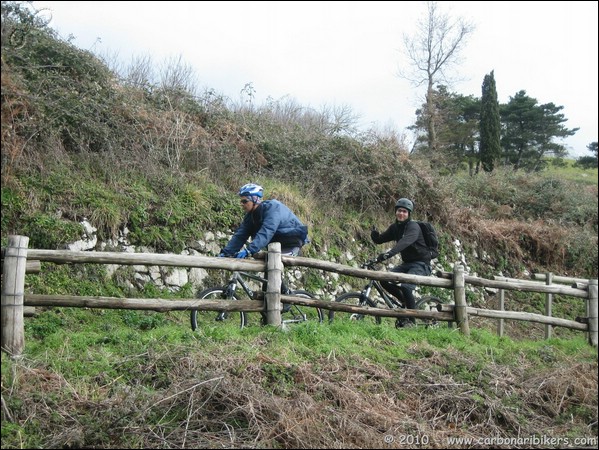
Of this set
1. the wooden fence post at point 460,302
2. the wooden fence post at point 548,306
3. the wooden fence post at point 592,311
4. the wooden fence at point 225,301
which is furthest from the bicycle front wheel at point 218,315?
the wooden fence post at point 548,306

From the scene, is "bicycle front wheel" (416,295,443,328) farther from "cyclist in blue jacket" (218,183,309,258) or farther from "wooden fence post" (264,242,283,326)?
"wooden fence post" (264,242,283,326)

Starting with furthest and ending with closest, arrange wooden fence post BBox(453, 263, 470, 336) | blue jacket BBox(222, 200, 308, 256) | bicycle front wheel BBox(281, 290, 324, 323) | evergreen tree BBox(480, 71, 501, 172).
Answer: evergreen tree BBox(480, 71, 501, 172)
wooden fence post BBox(453, 263, 470, 336)
bicycle front wheel BBox(281, 290, 324, 323)
blue jacket BBox(222, 200, 308, 256)

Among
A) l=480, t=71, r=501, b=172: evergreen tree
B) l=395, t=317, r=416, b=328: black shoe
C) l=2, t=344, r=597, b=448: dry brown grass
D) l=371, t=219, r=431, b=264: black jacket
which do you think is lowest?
l=2, t=344, r=597, b=448: dry brown grass

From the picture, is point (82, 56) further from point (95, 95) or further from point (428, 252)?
point (428, 252)

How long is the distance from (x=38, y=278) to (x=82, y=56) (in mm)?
5265

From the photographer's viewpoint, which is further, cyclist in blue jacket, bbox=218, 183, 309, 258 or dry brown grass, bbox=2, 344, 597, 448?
cyclist in blue jacket, bbox=218, 183, 309, 258

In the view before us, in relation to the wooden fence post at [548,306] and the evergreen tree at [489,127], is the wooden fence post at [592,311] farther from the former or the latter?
the evergreen tree at [489,127]

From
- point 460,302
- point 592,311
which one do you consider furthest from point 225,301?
point 592,311

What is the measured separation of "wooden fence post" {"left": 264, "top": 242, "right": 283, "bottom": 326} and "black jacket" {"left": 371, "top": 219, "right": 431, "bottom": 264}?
2377 millimetres

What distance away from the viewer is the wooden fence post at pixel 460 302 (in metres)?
9.15

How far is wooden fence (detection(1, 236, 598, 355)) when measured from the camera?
6105 millimetres

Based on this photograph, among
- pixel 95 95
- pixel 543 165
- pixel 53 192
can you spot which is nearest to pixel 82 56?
pixel 95 95

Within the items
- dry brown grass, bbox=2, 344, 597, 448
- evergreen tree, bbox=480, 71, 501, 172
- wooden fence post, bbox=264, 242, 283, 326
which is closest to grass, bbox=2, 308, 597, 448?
dry brown grass, bbox=2, 344, 597, 448

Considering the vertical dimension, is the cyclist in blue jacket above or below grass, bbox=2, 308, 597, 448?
above
